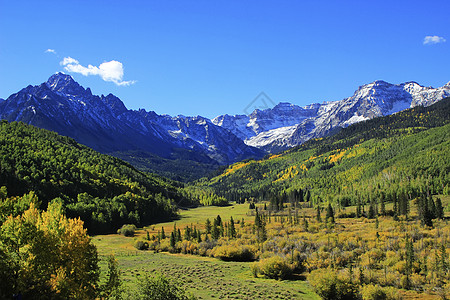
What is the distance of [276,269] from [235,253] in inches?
772

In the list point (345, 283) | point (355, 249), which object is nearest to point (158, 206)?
point (355, 249)

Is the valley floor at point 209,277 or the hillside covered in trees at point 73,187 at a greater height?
the hillside covered in trees at point 73,187

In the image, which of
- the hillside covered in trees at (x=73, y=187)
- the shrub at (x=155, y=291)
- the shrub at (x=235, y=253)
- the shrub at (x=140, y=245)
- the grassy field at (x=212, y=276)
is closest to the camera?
the shrub at (x=155, y=291)

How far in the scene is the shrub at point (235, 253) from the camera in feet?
284

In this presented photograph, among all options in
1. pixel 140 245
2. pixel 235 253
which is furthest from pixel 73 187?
pixel 235 253

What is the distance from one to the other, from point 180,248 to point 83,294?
219ft

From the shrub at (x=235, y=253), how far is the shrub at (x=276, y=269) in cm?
1680

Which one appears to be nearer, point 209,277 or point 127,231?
point 209,277

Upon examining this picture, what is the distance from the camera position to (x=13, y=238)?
111 ft

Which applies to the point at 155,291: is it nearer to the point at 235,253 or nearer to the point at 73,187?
the point at 235,253

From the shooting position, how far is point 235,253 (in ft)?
284

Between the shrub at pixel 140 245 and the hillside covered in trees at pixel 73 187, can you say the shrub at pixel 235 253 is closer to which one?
the shrub at pixel 140 245

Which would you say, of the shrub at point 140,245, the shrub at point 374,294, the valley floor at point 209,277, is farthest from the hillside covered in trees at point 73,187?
the shrub at point 374,294

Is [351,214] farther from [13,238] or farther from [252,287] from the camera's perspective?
[13,238]
